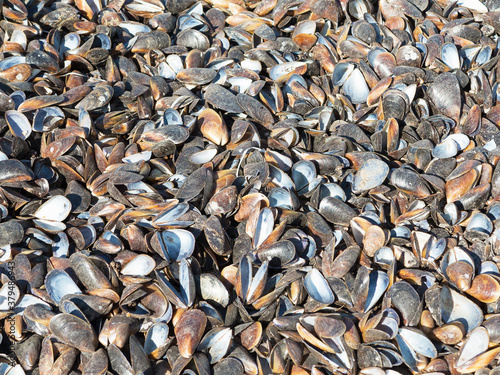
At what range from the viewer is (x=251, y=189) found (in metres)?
2.08

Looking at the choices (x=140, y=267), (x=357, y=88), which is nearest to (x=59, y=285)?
(x=140, y=267)

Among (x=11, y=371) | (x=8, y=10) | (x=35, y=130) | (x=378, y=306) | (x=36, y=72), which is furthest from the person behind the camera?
(x=8, y=10)

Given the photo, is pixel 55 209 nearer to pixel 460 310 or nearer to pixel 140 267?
pixel 140 267

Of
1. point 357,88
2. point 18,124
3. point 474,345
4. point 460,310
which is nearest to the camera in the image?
point 474,345

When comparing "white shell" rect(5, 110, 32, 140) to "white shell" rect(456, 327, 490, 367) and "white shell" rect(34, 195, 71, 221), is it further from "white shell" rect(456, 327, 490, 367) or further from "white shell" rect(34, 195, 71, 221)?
"white shell" rect(456, 327, 490, 367)

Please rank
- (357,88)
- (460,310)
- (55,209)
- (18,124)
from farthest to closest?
(357,88) → (18,124) → (55,209) → (460,310)

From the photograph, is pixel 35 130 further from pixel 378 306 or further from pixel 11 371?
pixel 378 306

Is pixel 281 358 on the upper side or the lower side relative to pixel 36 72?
lower

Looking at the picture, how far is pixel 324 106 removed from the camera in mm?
2488

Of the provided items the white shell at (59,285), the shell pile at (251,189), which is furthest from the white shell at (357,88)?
the white shell at (59,285)

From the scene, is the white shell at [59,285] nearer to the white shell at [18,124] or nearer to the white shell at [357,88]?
the white shell at [18,124]

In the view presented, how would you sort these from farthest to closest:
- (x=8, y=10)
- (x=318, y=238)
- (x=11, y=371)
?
(x=8, y=10) → (x=318, y=238) → (x=11, y=371)

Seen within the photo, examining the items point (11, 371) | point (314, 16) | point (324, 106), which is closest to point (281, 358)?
point (11, 371)

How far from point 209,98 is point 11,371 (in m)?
1.52
